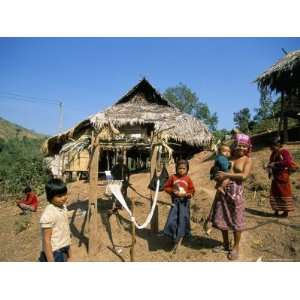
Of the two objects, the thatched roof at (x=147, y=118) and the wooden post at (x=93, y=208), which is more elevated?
the thatched roof at (x=147, y=118)

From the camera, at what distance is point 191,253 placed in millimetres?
4398

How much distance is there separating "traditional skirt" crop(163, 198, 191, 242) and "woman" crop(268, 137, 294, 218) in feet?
7.28

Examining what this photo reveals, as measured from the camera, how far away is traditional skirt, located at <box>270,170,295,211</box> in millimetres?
5715

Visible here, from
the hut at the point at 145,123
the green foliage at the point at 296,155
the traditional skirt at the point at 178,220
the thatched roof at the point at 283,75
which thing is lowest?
the traditional skirt at the point at 178,220

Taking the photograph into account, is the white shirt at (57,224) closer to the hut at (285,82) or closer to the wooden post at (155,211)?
the wooden post at (155,211)

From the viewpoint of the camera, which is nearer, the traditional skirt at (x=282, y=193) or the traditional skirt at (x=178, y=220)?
the traditional skirt at (x=178, y=220)

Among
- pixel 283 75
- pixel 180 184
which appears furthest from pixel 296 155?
pixel 180 184

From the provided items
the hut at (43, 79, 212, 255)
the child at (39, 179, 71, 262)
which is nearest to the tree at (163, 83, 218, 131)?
the hut at (43, 79, 212, 255)

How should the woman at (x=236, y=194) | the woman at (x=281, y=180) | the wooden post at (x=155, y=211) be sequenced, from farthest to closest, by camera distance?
the woman at (x=281, y=180), the wooden post at (x=155, y=211), the woman at (x=236, y=194)

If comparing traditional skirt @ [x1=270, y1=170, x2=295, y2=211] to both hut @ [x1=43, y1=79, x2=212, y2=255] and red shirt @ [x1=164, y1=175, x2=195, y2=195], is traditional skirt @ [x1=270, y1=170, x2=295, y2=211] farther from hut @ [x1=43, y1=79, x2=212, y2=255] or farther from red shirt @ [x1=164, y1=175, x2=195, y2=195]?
hut @ [x1=43, y1=79, x2=212, y2=255]

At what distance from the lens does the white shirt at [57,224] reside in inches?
111

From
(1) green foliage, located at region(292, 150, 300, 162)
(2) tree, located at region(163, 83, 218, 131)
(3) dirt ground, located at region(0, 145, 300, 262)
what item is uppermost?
(2) tree, located at region(163, 83, 218, 131)

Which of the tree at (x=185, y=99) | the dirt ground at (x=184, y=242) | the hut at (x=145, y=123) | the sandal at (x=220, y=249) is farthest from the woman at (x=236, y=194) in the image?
the tree at (x=185, y=99)

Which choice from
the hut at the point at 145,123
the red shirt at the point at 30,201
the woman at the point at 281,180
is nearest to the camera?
the woman at the point at 281,180
